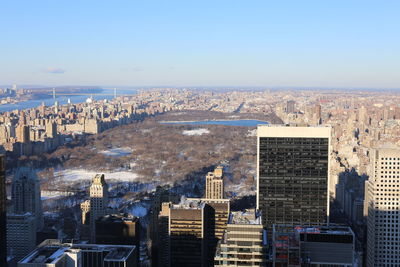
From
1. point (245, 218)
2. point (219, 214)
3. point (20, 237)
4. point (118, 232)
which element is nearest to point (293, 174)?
point (219, 214)

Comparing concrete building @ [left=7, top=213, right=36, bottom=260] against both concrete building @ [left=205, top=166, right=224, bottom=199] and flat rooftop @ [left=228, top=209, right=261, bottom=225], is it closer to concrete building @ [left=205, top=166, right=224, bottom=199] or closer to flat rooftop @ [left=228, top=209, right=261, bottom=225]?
concrete building @ [left=205, top=166, right=224, bottom=199]

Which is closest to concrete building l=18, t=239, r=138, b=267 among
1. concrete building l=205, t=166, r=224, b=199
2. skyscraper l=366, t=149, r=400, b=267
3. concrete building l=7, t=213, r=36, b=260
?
concrete building l=7, t=213, r=36, b=260

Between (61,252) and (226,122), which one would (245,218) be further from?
(226,122)

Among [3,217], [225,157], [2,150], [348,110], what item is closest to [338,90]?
[348,110]

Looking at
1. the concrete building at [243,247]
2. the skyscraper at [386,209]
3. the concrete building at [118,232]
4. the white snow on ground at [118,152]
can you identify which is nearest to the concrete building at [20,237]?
the concrete building at [118,232]

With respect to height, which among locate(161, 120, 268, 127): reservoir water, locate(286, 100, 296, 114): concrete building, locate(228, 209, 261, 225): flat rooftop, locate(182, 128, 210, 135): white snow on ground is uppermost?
locate(286, 100, 296, 114): concrete building

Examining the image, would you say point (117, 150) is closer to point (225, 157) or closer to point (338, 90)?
point (225, 157)
